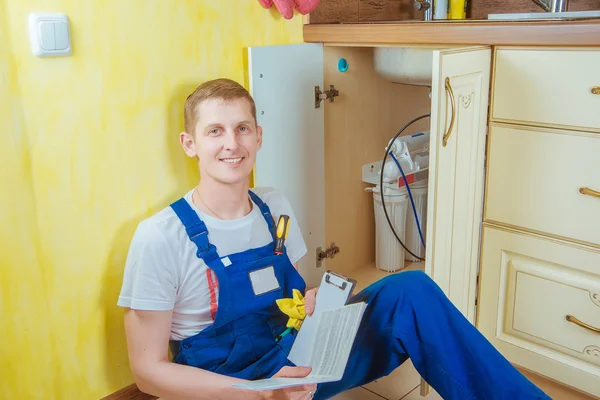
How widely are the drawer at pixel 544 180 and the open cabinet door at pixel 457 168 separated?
4 centimetres

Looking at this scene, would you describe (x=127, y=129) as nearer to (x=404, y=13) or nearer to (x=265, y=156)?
(x=265, y=156)

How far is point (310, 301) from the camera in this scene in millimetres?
1303

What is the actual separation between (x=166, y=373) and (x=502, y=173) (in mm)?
924

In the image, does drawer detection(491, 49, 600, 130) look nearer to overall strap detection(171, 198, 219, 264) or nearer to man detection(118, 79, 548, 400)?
man detection(118, 79, 548, 400)

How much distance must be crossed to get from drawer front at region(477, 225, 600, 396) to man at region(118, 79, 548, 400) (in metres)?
0.38

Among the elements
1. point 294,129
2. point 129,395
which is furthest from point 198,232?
point 294,129

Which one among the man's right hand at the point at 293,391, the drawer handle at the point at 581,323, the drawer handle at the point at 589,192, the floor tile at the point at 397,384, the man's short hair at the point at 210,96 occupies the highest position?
the man's short hair at the point at 210,96

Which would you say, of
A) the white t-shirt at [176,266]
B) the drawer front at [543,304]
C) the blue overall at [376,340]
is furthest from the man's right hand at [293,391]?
the drawer front at [543,304]

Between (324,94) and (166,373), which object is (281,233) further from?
(324,94)

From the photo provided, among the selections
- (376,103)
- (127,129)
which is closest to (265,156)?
(127,129)

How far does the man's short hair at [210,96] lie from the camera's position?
50.8 inches

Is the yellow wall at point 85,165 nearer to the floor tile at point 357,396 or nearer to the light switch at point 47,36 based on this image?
the light switch at point 47,36

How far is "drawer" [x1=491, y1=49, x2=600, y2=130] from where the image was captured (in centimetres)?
134

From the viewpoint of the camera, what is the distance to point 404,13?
2264 millimetres
